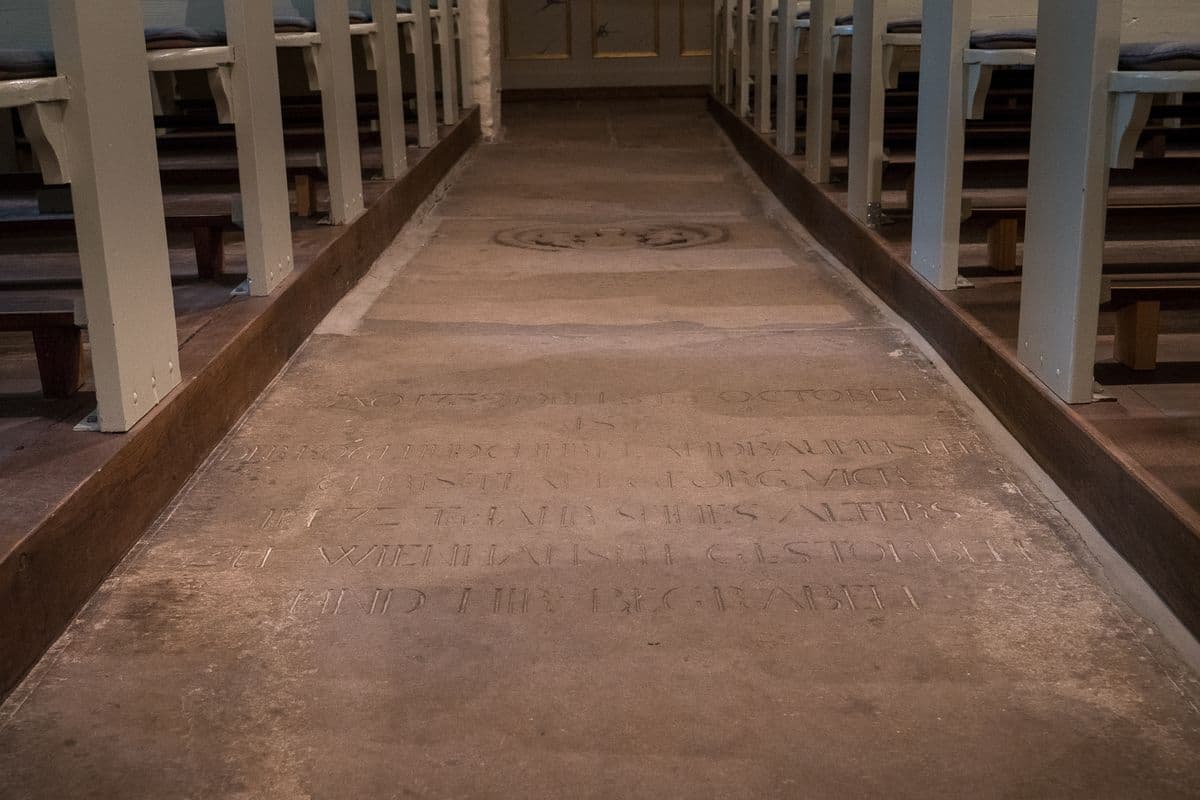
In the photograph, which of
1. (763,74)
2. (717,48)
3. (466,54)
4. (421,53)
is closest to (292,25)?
(421,53)

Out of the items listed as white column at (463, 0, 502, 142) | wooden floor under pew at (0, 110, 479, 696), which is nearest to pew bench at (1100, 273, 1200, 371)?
wooden floor under pew at (0, 110, 479, 696)

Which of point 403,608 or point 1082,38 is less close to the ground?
point 1082,38

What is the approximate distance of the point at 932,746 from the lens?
5.40 ft

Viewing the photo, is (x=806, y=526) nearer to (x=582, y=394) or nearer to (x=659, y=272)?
(x=582, y=394)

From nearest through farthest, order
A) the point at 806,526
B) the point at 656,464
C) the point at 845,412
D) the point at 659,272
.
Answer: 1. the point at 806,526
2. the point at 656,464
3. the point at 845,412
4. the point at 659,272

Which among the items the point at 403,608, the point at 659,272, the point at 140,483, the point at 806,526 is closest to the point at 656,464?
the point at 806,526

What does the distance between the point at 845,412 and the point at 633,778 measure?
4.90 ft

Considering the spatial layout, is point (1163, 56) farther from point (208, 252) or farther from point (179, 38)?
point (208, 252)

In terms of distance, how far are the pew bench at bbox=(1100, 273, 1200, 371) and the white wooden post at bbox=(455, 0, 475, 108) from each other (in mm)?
5685

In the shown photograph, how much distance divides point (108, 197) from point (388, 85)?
2.96m

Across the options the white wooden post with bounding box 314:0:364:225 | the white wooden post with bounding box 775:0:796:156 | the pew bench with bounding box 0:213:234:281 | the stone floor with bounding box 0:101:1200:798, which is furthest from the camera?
the white wooden post with bounding box 775:0:796:156

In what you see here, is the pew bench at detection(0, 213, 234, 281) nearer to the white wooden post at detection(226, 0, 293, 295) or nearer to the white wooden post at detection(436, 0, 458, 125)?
the white wooden post at detection(226, 0, 293, 295)

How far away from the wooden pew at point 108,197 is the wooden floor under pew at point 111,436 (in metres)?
0.08

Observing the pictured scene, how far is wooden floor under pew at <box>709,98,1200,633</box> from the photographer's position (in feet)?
6.75
